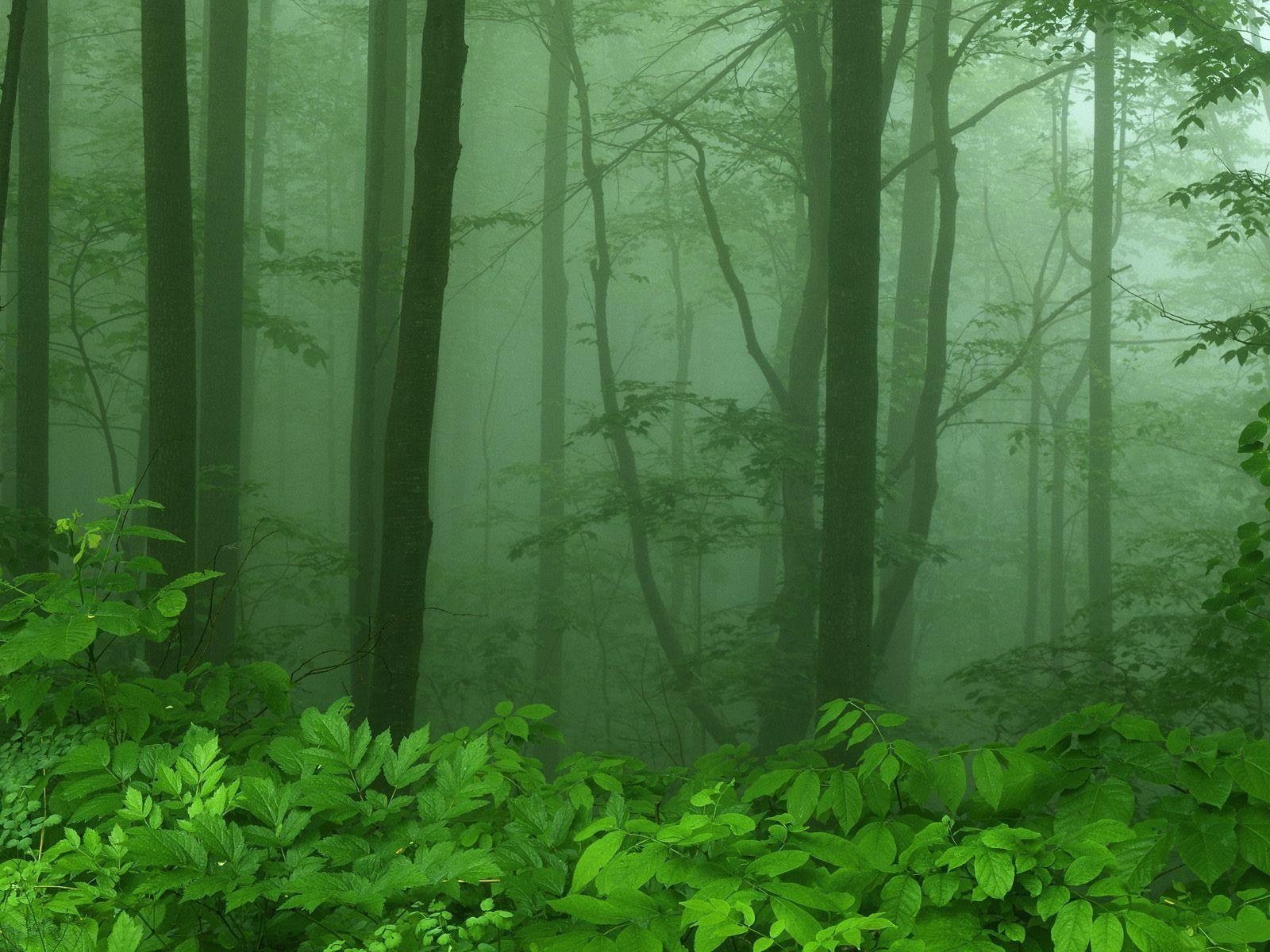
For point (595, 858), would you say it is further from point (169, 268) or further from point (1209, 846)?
point (169, 268)

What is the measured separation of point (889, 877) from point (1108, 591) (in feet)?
38.6

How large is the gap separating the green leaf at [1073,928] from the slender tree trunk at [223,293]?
7524 millimetres

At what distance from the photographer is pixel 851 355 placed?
227 inches

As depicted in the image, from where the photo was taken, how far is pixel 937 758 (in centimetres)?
190

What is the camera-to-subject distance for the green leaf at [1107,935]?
1.41 metres

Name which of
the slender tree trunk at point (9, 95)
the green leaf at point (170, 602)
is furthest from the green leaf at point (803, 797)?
the slender tree trunk at point (9, 95)

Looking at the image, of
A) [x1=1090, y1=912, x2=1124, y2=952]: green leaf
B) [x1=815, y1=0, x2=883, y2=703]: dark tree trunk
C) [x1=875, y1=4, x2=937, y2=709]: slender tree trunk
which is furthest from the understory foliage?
[x1=875, y1=4, x2=937, y2=709]: slender tree trunk

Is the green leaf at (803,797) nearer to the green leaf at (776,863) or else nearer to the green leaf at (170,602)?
the green leaf at (776,863)

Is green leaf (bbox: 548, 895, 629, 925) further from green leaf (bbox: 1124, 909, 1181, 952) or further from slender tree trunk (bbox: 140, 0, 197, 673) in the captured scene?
slender tree trunk (bbox: 140, 0, 197, 673)

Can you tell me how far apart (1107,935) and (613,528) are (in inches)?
694

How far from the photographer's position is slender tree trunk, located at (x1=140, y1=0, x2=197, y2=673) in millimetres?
5117

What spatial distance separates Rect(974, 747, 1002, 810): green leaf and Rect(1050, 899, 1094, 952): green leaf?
0.28 meters

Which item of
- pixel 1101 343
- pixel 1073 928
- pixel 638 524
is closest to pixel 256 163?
pixel 638 524

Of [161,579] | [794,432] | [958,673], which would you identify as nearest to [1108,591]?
[958,673]
